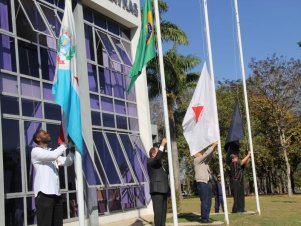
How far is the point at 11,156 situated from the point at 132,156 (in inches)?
277

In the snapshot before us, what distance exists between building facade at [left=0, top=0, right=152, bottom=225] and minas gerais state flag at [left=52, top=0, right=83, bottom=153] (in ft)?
10.9

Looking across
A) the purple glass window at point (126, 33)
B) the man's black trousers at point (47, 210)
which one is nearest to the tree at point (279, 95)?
the purple glass window at point (126, 33)

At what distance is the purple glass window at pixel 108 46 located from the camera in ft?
58.7

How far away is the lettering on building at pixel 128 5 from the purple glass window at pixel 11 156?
7.55m

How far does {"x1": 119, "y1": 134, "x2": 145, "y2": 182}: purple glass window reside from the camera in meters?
18.1

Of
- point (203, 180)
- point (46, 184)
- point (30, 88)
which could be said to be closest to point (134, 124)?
point (30, 88)

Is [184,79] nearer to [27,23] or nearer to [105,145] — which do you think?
[105,145]

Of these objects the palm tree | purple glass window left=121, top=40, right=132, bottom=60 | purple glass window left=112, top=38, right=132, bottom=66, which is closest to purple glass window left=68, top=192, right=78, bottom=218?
purple glass window left=112, top=38, right=132, bottom=66

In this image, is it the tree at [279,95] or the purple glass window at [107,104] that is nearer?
the purple glass window at [107,104]

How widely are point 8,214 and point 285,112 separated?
33644 millimetres

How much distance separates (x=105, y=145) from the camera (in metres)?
16.7

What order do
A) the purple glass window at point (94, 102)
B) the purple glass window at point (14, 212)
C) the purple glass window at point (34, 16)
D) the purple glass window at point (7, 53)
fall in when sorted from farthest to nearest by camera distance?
the purple glass window at point (94, 102) < the purple glass window at point (34, 16) < the purple glass window at point (7, 53) < the purple glass window at point (14, 212)

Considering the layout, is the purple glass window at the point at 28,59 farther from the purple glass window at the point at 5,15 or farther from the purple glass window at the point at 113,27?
the purple glass window at the point at 113,27

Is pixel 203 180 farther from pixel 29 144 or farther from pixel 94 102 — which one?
pixel 94 102
